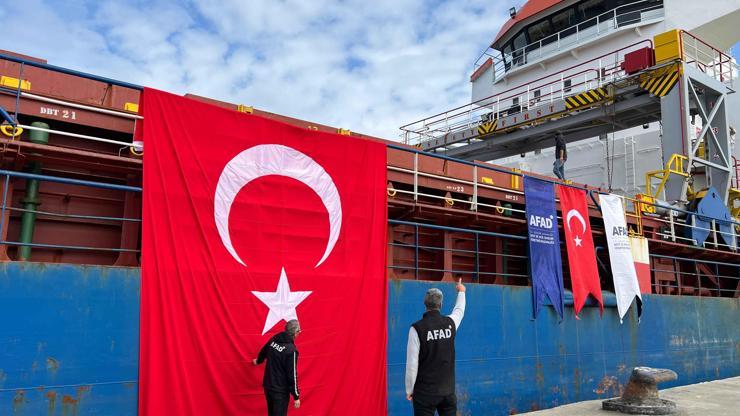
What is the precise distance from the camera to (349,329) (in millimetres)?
6648

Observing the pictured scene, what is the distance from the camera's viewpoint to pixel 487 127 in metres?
20.2

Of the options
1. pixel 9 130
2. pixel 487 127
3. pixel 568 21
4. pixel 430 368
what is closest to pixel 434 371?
pixel 430 368

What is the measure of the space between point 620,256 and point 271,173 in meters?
7.39

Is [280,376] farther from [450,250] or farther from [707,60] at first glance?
[707,60]

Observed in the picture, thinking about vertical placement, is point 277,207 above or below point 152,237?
above

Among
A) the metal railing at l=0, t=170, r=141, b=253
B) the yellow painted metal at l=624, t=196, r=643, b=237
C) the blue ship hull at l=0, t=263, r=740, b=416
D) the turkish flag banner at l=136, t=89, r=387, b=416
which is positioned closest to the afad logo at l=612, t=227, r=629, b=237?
the yellow painted metal at l=624, t=196, r=643, b=237

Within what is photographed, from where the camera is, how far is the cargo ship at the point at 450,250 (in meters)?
5.12

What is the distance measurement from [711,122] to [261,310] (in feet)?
53.6

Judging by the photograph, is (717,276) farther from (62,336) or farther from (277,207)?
(62,336)

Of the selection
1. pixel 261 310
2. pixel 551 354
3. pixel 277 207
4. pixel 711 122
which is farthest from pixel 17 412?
pixel 711 122

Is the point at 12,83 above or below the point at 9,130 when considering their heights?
above

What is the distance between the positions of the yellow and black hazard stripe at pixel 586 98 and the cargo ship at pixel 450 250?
46mm

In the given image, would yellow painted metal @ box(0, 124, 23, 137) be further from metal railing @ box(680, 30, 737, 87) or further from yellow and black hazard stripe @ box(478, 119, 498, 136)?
yellow and black hazard stripe @ box(478, 119, 498, 136)

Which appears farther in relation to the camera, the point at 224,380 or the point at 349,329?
the point at 349,329
